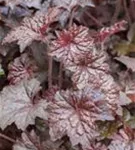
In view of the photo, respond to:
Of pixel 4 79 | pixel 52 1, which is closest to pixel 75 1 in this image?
pixel 52 1

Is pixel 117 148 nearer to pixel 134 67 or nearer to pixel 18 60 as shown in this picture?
pixel 134 67

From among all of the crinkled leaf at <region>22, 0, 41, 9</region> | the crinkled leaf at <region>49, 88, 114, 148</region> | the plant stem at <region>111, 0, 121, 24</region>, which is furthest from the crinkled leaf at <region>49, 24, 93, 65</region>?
the plant stem at <region>111, 0, 121, 24</region>

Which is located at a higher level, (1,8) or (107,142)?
(1,8)

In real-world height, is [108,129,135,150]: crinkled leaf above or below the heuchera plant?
below

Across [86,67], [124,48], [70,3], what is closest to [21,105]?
[86,67]

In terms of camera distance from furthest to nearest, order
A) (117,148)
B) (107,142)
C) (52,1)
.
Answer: (52,1) → (107,142) → (117,148)

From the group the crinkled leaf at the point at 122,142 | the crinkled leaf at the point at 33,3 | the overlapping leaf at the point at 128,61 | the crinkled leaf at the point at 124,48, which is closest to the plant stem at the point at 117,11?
the crinkled leaf at the point at 124,48

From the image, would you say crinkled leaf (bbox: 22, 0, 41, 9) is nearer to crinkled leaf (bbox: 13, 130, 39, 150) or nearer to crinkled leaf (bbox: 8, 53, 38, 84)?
crinkled leaf (bbox: 8, 53, 38, 84)
